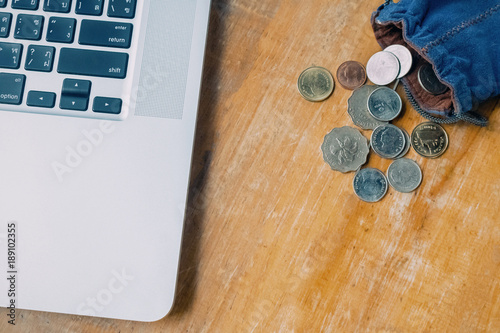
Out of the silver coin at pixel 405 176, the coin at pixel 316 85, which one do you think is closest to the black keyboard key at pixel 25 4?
the coin at pixel 316 85

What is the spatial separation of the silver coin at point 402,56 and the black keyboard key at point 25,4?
1.21 feet

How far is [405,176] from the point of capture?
46cm

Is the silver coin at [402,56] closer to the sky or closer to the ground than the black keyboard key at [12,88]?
closer to the ground

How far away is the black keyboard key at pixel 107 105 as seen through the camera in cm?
41

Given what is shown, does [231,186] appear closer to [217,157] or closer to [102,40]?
[217,157]

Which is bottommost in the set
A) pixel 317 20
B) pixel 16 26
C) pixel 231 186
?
pixel 231 186

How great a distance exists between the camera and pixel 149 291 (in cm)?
42

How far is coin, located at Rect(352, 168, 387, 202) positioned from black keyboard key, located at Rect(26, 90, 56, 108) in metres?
0.32

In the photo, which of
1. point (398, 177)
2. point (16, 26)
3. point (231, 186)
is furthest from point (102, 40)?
point (398, 177)

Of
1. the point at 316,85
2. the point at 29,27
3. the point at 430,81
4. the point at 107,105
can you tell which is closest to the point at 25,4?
the point at 29,27

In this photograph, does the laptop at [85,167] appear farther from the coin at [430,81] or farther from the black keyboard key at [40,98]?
the coin at [430,81]

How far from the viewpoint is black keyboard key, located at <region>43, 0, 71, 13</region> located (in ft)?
1.38

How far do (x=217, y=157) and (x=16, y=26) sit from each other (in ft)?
0.78

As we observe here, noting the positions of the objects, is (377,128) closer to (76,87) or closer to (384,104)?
(384,104)
